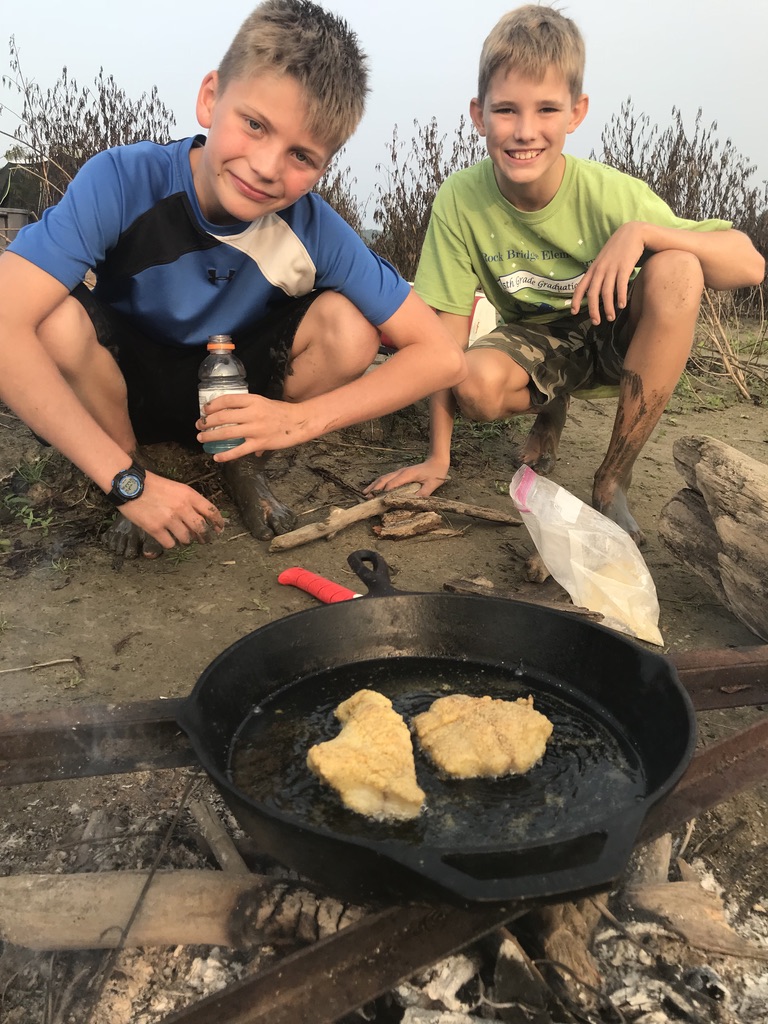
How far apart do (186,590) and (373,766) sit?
1.55 meters

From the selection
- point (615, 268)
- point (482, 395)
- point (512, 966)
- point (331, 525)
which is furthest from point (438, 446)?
point (512, 966)

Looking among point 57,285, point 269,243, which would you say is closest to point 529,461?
point 269,243

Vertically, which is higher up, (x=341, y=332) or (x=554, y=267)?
(x=554, y=267)

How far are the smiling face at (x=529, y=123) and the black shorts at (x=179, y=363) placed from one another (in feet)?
3.36

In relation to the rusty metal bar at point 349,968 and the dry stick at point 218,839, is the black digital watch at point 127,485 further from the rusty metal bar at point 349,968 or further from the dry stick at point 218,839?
the rusty metal bar at point 349,968

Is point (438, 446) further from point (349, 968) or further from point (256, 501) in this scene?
point (349, 968)

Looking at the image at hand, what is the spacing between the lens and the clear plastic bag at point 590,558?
8.29 feet

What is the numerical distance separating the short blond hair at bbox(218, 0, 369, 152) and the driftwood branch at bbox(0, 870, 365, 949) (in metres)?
1.94

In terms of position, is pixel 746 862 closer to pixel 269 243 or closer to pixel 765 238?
pixel 269 243

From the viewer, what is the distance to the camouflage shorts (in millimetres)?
3389

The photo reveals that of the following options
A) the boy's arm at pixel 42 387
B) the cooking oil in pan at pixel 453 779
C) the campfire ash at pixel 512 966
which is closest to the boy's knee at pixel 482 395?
the boy's arm at pixel 42 387

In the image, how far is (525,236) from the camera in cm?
344

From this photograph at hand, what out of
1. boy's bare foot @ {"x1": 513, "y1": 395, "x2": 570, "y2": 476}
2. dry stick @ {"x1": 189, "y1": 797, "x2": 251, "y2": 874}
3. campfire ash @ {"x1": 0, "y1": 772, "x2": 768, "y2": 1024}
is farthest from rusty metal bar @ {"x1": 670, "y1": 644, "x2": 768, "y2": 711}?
boy's bare foot @ {"x1": 513, "y1": 395, "x2": 570, "y2": 476}

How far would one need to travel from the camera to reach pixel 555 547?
2.64m
